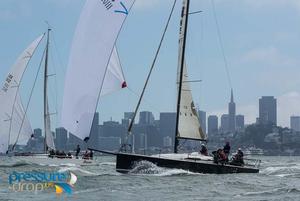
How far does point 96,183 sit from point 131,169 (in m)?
4.26

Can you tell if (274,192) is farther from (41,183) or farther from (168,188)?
(41,183)

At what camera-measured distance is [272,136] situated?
519 ft

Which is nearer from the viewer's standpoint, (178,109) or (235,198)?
(235,198)

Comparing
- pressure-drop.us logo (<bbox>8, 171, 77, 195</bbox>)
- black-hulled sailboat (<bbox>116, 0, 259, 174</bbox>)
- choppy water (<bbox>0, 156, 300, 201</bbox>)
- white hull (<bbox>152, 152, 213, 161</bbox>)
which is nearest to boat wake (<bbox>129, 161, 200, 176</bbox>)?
choppy water (<bbox>0, 156, 300, 201</bbox>)

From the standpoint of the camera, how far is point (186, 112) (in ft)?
111

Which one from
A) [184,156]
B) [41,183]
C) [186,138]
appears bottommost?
[41,183]

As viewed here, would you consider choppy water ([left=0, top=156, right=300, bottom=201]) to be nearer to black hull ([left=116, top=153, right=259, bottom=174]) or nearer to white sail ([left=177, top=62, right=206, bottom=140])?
black hull ([left=116, top=153, right=259, bottom=174])

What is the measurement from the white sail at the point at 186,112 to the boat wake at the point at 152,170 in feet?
12.6

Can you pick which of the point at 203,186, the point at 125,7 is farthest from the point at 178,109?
the point at 203,186

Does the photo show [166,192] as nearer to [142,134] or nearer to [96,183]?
[96,183]

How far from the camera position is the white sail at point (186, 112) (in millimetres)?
33594

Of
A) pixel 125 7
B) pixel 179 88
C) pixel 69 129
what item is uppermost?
pixel 125 7

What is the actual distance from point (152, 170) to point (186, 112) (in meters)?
5.01

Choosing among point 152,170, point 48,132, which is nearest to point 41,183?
point 152,170
